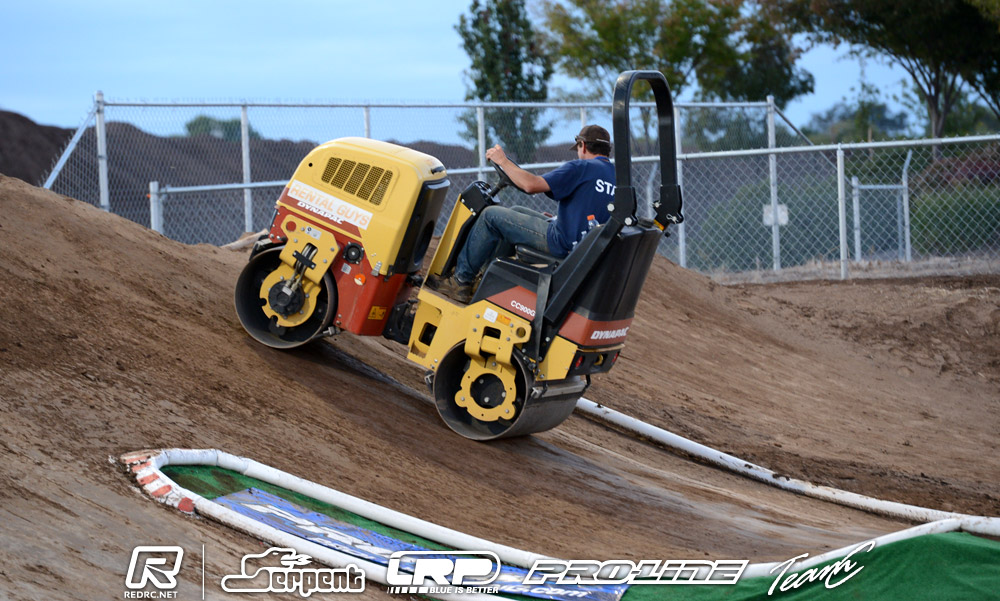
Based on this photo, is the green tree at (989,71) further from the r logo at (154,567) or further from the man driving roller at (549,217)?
the r logo at (154,567)

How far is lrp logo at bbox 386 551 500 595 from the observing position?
15.2ft

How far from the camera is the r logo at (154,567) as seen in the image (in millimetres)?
4023

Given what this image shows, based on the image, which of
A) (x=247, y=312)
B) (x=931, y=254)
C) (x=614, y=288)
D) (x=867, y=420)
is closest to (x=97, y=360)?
(x=247, y=312)

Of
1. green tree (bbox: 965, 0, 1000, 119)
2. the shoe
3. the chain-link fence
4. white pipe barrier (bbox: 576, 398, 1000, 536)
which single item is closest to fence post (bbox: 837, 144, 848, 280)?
the chain-link fence

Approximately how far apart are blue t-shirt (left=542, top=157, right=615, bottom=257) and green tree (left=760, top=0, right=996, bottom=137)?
22723mm

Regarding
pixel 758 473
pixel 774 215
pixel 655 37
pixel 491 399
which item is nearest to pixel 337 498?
pixel 491 399

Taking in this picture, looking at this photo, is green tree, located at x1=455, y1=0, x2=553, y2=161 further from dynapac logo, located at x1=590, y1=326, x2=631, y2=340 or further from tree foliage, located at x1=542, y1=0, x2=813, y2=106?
dynapac logo, located at x1=590, y1=326, x2=631, y2=340

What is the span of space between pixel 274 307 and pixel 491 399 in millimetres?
1664

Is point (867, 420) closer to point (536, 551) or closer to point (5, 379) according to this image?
point (536, 551)

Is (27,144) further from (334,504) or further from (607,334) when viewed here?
(334,504)

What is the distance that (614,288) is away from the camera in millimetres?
6320

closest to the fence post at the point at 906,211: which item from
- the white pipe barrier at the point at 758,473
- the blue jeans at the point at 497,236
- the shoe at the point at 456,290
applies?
the white pipe barrier at the point at 758,473

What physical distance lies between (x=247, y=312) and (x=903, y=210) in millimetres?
11920

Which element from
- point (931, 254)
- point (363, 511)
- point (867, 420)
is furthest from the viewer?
point (931, 254)
